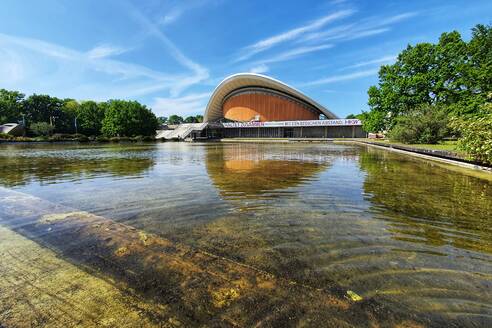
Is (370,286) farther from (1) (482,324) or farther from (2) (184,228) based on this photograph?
(2) (184,228)

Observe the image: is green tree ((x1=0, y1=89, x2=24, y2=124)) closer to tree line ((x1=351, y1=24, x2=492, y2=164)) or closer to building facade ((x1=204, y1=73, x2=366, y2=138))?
building facade ((x1=204, y1=73, x2=366, y2=138))

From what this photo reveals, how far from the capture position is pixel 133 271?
261cm

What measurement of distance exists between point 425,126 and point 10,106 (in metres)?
76.0

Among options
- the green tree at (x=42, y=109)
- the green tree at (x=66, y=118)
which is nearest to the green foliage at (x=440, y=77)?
the green tree at (x=66, y=118)

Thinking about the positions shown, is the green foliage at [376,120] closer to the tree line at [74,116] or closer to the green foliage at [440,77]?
the green foliage at [440,77]

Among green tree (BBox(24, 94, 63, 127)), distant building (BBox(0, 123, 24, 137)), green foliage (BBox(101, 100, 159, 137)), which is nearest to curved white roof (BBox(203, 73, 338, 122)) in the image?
green foliage (BBox(101, 100, 159, 137))

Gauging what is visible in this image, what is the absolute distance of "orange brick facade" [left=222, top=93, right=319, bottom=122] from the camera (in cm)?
6606

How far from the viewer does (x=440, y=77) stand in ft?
84.9

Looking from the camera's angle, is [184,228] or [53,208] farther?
[53,208]

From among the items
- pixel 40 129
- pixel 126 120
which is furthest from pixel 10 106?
pixel 126 120

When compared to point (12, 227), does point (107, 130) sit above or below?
above

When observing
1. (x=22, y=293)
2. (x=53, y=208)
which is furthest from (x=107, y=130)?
(x=22, y=293)

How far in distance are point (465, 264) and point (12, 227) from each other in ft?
20.9

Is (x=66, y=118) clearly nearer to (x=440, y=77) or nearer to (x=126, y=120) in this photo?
(x=126, y=120)
